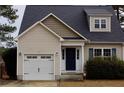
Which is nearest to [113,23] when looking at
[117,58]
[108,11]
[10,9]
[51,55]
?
[108,11]

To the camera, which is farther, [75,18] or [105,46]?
[75,18]

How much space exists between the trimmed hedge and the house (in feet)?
3.44

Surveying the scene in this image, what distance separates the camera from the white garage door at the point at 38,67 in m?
35.2

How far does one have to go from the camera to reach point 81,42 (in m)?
35.4

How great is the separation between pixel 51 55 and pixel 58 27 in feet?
9.07

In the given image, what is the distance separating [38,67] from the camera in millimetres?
35406

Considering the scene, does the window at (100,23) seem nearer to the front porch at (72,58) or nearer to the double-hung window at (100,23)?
the double-hung window at (100,23)

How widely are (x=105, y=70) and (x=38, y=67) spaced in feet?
18.4

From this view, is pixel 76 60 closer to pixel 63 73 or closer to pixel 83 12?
pixel 63 73

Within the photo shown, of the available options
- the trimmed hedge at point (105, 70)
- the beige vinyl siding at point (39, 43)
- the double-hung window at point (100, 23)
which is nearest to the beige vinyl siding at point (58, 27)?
the beige vinyl siding at point (39, 43)

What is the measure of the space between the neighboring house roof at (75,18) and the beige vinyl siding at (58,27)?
5.88 feet

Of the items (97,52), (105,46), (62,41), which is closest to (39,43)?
(62,41)

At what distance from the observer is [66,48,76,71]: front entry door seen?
36.4m

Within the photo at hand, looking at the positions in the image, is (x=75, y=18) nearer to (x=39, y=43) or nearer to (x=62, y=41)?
(x=62, y=41)
